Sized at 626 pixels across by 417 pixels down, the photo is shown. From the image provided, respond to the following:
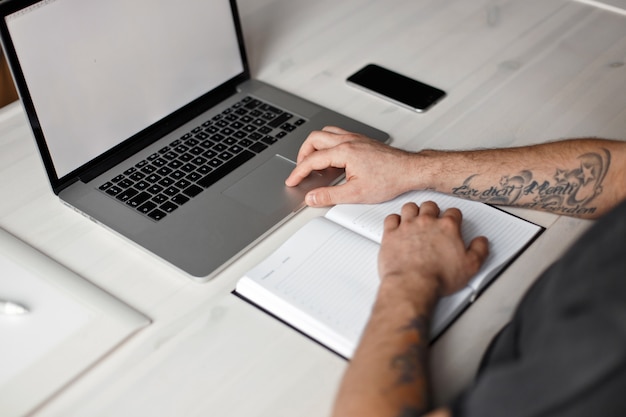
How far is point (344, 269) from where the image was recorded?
1098 mm

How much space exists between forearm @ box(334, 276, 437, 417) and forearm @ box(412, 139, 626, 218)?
26 cm

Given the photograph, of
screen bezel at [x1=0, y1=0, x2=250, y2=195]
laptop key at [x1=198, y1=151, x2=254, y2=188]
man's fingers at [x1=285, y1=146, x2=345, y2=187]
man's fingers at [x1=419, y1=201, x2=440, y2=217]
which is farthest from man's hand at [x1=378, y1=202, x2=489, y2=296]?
screen bezel at [x1=0, y1=0, x2=250, y2=195]

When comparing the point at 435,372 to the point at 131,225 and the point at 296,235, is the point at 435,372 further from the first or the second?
the point at 131,225

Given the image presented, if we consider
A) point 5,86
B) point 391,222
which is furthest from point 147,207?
point 5,86

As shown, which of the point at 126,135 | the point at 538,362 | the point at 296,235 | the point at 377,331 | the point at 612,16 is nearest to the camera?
the point at 538,362

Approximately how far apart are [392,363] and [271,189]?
1.43 ft

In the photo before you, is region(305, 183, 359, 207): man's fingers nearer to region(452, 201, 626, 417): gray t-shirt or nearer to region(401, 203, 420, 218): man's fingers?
region(401, 203, 420, 218): man's fingers

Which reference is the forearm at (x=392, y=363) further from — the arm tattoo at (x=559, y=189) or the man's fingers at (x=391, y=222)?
the arm tattoo at (x=559, y=189)

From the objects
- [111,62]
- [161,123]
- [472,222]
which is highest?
[111,62]

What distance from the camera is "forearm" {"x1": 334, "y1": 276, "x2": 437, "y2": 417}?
0.87 m

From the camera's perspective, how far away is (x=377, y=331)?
96cm

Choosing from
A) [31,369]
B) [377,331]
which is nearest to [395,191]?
[377,331]

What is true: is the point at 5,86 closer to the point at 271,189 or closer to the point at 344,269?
the point at 271,189

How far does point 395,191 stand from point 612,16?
2.60 feet
